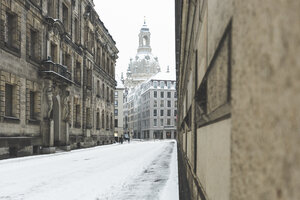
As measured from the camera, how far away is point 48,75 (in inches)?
818

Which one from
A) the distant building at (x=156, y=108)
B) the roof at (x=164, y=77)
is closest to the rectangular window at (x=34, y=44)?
the distant building at (x=156, y=108)

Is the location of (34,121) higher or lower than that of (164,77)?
lower

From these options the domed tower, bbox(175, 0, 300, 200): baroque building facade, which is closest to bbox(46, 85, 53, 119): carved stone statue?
bbox(175, 0, 300, 200): baroque building facade

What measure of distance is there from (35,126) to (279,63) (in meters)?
20.4

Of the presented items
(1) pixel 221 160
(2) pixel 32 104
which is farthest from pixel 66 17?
(1) pixel 221 160

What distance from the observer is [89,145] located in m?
31.4

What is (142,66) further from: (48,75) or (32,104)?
(32,104)

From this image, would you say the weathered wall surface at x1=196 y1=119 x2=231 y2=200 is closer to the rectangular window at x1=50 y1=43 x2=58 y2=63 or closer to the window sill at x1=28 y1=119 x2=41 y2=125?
the window sill at x1=28 y1=119 x2=41 y2=125

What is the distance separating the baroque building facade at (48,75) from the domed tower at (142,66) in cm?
10935

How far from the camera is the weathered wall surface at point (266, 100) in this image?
43cm

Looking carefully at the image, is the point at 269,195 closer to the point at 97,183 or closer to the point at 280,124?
Answer: the point at 280,124

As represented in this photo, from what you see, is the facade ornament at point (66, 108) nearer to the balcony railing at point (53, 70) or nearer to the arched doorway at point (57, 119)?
the arched doorway at point (57, 119)

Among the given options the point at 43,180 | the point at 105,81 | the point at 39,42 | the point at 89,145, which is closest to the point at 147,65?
the point at 105,81

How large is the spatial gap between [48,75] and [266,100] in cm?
2138
